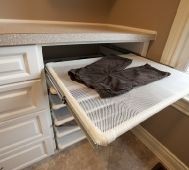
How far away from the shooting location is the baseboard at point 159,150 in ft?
3.29

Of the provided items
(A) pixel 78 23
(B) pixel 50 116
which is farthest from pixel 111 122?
(A) pixel 78 23

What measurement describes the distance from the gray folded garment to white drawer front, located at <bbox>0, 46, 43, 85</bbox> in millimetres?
170

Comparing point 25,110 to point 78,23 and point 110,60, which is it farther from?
point 78,23

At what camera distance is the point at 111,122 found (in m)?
0.40

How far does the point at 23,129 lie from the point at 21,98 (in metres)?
0.21

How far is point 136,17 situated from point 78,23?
1.63 ft

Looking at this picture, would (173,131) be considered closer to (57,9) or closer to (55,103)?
(55,103)

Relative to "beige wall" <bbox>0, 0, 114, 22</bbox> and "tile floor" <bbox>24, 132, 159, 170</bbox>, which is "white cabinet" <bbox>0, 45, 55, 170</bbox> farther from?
"beige wall" <bbox>0, 0, 114, 22</bbox>

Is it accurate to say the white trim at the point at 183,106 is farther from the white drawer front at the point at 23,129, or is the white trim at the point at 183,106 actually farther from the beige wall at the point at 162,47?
the white drawer front at the point at 23,129

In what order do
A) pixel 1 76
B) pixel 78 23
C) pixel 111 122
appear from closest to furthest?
pixel 111 122 < pixel 1 76 < pixel 78 23

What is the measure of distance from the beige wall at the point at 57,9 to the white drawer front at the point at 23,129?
0.71 m

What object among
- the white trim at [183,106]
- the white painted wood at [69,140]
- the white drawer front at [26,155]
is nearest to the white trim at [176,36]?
the white trim at [183,106]

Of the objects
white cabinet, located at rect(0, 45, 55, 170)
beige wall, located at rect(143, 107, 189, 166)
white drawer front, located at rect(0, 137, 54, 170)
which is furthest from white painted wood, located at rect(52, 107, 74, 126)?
beige wall, located at rect(143, 107, 189, 166)

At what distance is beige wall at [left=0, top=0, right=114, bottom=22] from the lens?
95 cm
